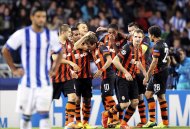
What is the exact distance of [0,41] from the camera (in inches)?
899

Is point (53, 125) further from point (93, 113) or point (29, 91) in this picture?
point (29, 91)

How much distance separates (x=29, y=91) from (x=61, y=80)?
3286 millimetres

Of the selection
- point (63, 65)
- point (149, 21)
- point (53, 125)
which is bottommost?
point (53, 125)

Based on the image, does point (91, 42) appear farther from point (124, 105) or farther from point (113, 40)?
point (124, 105)

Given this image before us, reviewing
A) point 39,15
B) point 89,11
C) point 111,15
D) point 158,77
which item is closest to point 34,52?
point 39,15

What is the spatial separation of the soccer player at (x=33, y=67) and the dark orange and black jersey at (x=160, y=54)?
401cm

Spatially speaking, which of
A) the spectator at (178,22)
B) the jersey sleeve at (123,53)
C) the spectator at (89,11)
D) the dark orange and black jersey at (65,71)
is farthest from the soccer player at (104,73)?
the spectator at (178,22)

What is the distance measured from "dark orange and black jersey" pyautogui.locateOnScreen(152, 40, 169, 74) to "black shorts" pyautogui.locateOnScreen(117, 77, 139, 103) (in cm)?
86

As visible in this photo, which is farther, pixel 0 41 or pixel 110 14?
pixel 110 14

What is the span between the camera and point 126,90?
1452cm

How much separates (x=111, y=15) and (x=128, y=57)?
1059 centimetres

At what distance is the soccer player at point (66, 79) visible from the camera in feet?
48.1

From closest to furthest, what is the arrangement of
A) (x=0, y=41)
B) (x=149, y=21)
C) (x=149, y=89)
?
(x=149, y=89) → (x=0, y=41) → (x=149, y=21)

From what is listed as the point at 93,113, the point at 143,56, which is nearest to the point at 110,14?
the point at 93,113
